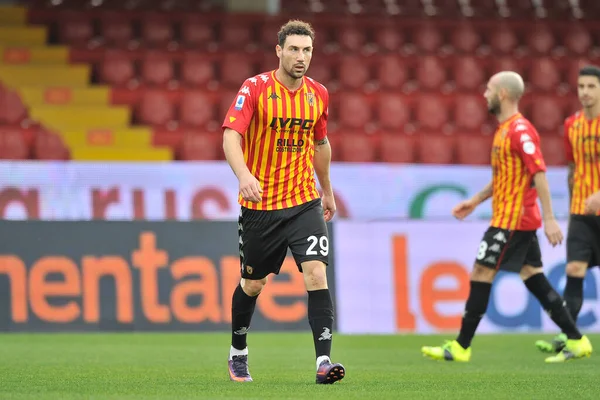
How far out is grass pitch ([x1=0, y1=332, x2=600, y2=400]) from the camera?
17.3ft

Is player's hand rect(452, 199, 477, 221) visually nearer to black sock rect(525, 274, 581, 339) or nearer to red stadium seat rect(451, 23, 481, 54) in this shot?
black sock rect(525, 274, 581, 339)

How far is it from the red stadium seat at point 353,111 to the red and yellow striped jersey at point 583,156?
6.79m

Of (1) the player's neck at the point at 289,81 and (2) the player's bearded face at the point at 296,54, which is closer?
(2) the player's bearded face at the point at 296,54

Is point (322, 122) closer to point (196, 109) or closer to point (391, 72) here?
point (196, 109)

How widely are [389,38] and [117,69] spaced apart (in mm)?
3883

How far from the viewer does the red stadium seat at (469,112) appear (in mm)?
15344

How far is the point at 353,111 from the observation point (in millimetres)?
14969

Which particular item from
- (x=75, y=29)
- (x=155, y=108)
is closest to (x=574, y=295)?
(x=155, y=108)

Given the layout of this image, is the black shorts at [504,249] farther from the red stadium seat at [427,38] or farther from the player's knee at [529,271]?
the red stadium seat at [427,38]

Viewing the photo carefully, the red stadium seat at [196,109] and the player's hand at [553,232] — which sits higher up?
the red stadium seat at [196,109]

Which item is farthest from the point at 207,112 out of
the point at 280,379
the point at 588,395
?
the point at 588,395

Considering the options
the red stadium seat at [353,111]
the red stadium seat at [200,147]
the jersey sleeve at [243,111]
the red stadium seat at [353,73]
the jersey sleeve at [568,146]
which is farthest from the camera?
the red stadium seat at [353,73]

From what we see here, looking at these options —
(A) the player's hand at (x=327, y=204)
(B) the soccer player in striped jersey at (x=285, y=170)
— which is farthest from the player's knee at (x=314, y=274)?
(A) the player's hand at (x=327, y=204)

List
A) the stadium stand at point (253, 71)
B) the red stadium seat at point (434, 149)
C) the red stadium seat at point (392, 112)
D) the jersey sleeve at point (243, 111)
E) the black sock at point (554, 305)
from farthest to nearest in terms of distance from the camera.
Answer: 1. the red stadium seat at point (392, 112)
2. the red stadium seat at point (434, 149)
3. the stadium stand at point (253, 71)
4. the black sock at point (554, 305)
5. the jersey sleeve at point (243, 111)
